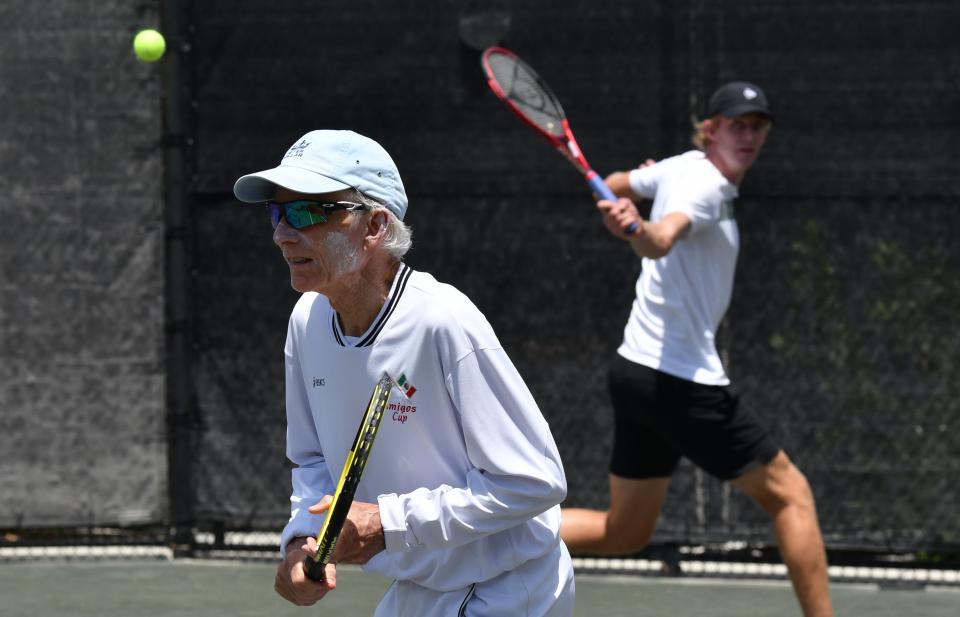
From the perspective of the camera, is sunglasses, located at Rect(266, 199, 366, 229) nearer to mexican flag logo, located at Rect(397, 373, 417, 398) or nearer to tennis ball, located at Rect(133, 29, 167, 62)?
mexican flag logo, located at Rect(397, 373, 417, 398)

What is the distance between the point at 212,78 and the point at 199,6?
268mm

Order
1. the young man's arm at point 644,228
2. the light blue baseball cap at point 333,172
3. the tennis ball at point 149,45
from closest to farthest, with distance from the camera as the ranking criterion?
the light blue baseball cap at point 333,172 → the young man's arm at point 644,228 → the tennis ball at point 149,45

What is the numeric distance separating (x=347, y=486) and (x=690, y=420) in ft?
7.55

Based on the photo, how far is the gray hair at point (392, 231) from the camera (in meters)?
2.64

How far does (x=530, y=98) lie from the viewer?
518 centimetres

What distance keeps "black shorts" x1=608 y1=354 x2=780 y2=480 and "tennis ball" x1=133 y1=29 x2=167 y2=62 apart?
7.03 feet

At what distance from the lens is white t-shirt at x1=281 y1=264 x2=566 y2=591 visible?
2521 millimetres

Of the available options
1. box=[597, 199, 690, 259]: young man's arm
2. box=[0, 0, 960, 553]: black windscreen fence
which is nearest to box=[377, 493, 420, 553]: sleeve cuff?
box=[597, 199, 690, 259]: young man's arm

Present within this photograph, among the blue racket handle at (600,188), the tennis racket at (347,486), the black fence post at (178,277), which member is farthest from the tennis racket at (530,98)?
the tennis racket at (347,486)

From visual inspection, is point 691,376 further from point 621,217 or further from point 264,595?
point 264,595

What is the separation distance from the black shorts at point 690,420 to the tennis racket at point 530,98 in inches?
24.9

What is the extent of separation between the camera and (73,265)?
5871 millimetres

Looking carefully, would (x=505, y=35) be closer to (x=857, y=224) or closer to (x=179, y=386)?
(x=857, y=224)

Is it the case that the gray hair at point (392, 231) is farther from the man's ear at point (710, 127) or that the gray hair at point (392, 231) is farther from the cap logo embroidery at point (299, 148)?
the man's ear at point (710, 127)
